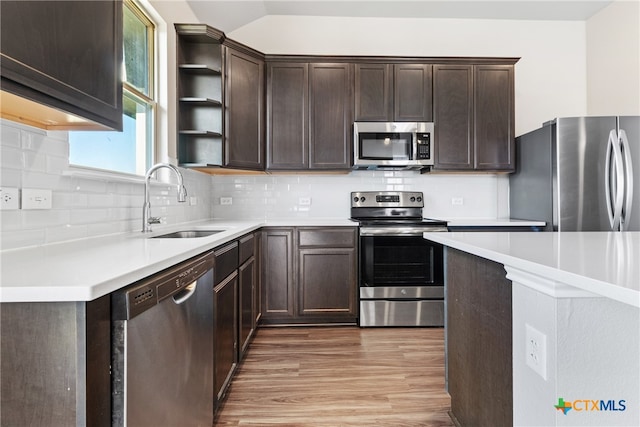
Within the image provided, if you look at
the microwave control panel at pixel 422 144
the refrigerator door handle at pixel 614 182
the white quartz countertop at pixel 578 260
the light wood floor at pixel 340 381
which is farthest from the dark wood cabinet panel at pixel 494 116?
the white quartz countertop at pixel 578 260

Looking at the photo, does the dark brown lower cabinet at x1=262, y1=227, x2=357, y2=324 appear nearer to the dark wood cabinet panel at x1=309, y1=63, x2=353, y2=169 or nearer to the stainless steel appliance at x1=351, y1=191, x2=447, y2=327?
the stainless steel appliance at x1=351, y1=191, x2=447, y2=327

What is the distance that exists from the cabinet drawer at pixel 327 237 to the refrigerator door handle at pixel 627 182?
2.18 metres

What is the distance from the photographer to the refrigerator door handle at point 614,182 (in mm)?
2621

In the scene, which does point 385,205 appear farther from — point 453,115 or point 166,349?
point 166,349

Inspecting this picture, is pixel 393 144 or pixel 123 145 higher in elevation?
pixel 393 144

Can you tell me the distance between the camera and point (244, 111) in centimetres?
291

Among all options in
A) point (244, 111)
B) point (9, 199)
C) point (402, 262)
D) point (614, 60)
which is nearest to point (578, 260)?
point (9, 199)

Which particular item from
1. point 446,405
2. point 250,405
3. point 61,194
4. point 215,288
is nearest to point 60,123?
point 61,194

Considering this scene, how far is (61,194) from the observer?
1385mm

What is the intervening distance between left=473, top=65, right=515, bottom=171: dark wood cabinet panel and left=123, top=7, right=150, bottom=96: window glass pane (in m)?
2.87

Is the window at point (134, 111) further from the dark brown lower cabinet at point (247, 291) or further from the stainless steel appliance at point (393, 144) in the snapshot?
the stainless steel appliance at point (393, 144)

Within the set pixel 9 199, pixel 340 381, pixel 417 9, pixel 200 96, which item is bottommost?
pixel 340 381

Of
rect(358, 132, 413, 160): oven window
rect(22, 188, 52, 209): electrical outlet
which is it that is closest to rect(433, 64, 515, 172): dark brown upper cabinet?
rect(358, 132, 413, 160): oven window

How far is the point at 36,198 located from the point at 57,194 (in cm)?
12
